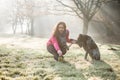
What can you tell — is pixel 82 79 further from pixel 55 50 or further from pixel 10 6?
pixel 10 6

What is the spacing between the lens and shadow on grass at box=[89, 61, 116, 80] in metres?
8.32

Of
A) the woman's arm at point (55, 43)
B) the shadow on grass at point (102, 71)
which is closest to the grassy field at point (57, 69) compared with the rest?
the shadow on grass at point (102, 71)

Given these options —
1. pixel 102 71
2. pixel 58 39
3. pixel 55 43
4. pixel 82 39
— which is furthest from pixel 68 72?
pixel 82 39

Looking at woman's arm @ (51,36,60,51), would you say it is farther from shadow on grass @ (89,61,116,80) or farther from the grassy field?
shadow on grass @ (89,61,116,80)

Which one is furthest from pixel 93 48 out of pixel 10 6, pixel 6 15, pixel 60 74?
pixel 6 15

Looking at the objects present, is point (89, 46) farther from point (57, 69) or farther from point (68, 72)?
point (68, 72)

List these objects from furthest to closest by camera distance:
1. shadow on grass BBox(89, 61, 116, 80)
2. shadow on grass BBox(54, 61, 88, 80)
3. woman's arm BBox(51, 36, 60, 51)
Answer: woman's arm BBox(51, 36, 60, 51), shadow on grass BBox(89, 61, 116, 80), shadow on grass BBox(54, 61, 88, 80)

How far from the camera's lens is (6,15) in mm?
68062

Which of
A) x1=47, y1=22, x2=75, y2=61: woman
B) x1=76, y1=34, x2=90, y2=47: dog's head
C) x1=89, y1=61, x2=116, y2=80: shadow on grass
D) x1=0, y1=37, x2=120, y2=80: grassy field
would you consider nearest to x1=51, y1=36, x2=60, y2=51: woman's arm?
x1=47, y1=22, x2=75, y2=61: woman

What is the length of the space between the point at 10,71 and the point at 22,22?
57896 mm

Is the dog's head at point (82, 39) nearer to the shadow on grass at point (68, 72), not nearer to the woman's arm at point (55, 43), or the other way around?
the woman's arm at point (55, 43)

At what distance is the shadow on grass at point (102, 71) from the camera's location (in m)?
8.32

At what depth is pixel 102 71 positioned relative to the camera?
8.97 meters

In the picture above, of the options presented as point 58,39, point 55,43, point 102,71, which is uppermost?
point 58,39
